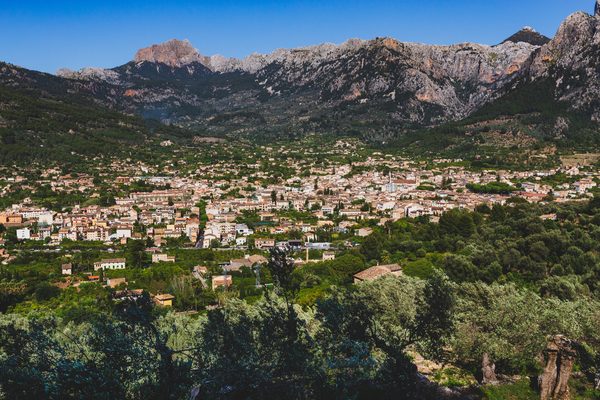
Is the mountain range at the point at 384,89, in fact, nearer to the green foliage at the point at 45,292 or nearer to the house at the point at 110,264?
the house at the point at 110,264

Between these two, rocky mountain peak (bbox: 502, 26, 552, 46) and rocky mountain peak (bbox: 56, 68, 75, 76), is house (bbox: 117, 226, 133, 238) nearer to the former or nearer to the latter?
rocky mountain peak (bbox: 502, 26, 552, 46)

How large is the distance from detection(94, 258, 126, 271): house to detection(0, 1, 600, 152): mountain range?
258ft

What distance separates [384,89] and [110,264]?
11603cm

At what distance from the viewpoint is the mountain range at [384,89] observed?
85.9m

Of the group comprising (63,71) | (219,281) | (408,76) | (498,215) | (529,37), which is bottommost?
(219,281)

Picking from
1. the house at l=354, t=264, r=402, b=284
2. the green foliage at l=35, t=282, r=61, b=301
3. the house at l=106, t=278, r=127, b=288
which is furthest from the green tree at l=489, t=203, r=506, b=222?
the green foliage at l=35, t=282, r=61, b=301

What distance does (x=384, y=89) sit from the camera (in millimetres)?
128875

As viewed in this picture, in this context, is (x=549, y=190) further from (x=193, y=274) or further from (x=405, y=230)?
(x=193, y=274)

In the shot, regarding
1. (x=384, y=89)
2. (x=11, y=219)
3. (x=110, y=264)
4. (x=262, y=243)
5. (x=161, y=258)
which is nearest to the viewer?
(x=110, y=264)

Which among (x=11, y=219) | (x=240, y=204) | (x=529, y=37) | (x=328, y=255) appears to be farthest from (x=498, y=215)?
(x=529, y=37)

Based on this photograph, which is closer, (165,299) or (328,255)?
(165,299)

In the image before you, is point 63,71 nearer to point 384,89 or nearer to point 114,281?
point 384,89

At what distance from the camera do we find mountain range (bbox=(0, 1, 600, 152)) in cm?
8594

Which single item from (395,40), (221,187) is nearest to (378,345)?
(221,187)
